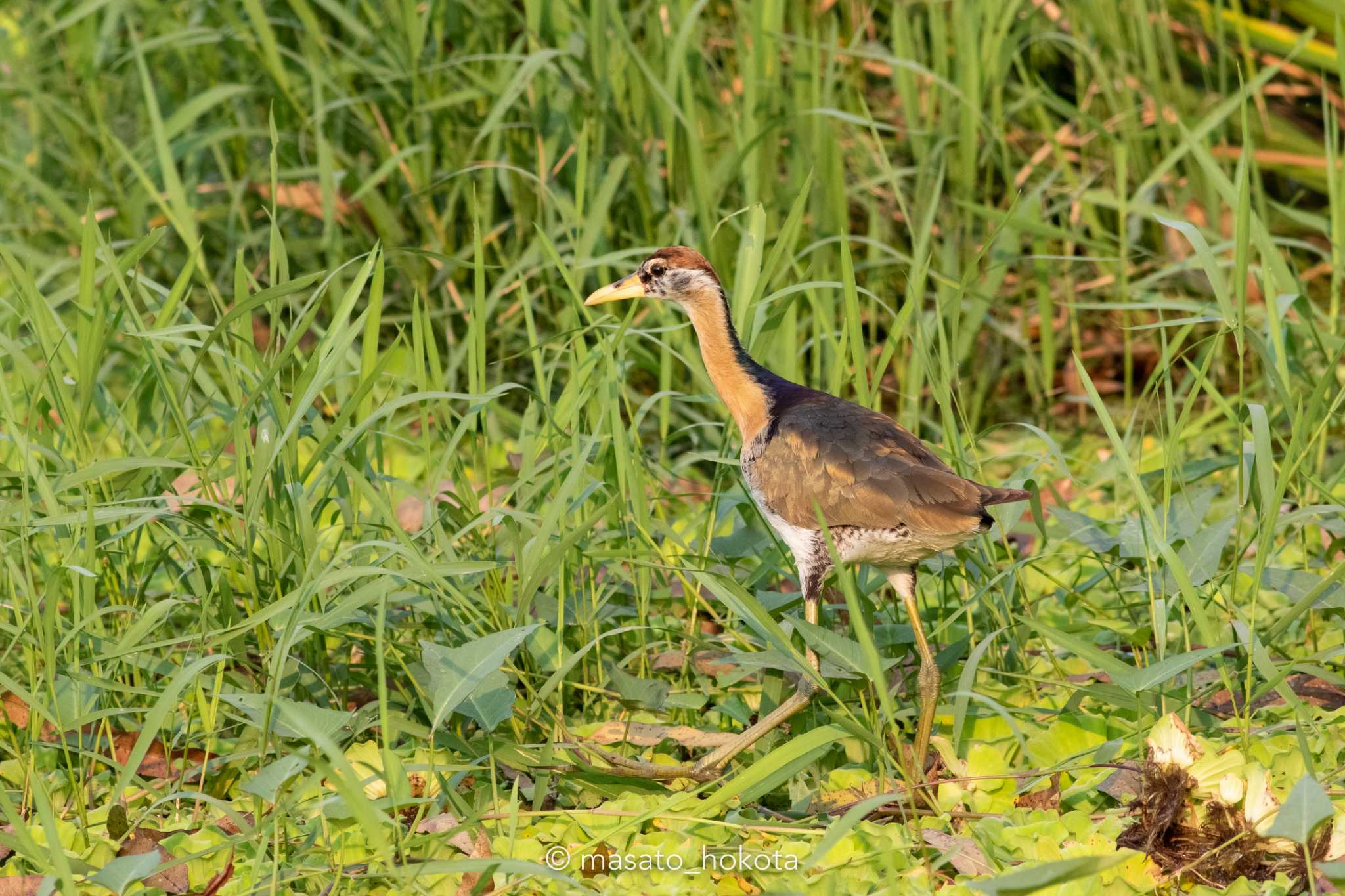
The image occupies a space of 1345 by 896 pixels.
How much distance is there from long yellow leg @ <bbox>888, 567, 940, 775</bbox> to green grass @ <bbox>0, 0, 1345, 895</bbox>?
0.06 meters

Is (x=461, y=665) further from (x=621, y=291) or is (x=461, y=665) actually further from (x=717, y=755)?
(x=621, y=291)

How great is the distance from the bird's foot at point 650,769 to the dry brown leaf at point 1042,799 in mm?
596

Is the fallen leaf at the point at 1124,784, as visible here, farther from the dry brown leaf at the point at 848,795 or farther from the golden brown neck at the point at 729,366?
the golden brown neck at the point at 729,366

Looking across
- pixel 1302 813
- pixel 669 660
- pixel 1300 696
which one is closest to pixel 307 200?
pixel 669 660

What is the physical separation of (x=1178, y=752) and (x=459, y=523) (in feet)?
5.47

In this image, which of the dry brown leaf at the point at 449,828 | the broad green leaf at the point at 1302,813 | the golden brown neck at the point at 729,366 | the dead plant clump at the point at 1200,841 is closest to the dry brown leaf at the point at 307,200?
the golden brown neck at the point at 729,366

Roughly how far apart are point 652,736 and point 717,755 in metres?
0.15

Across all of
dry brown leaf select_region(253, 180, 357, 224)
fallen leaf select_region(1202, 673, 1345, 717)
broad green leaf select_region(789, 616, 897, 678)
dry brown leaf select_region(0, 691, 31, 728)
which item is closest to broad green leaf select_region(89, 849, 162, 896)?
dry brown leaf select_region(0, 691, 31, 728)

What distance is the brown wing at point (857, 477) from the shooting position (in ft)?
9.81

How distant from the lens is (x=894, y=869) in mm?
2500

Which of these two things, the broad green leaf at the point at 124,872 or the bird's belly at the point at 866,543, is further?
the bird's belly at the point at 866,543

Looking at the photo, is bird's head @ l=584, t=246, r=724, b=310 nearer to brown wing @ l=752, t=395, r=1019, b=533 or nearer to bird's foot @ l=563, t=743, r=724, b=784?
brown wing @ l=752, t=395, r=1019, b=533

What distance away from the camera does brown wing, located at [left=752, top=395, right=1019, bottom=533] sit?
2990 mm

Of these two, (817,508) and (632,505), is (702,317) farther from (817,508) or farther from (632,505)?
(817,508)
